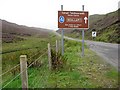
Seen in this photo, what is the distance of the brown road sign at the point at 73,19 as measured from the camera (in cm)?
1558

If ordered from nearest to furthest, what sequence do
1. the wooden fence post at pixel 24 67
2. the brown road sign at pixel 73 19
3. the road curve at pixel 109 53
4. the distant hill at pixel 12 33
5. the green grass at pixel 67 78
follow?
the wooden fence post at pixel 24 67, the green grass at pixel 67 78, the road curve at pixel 109 53, the brown road sign at pixel 73 19, the distant hill at pixel 12 33

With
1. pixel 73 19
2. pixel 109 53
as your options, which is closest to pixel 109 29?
pixel 109 53

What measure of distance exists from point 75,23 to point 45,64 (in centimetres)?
595

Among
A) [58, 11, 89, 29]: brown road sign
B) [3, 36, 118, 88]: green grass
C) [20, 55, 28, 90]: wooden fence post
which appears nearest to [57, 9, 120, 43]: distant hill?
[58, 11, 89, 29]: brown road sign

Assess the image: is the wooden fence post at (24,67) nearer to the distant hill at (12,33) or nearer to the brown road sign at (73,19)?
the brown road sign at (73,19)

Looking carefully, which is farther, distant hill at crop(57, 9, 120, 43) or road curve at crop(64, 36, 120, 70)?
distant hill at crop(57, 9, 120, 43)

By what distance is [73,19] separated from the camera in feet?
52.3

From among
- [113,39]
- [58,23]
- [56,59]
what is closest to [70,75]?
[56,59]

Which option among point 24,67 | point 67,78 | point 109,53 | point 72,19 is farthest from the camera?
point 109,53

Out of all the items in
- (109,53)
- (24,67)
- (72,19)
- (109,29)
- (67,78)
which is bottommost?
(67,78)

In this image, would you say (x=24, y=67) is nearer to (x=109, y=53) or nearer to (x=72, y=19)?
(x=72, y=19)

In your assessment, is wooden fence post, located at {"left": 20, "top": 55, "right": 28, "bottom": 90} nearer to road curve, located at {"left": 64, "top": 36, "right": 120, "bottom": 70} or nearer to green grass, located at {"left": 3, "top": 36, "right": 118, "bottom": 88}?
green grass, located at {"left": 3, "top": 36, "right": 118, "bottom": 88}

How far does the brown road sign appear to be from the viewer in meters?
15.6

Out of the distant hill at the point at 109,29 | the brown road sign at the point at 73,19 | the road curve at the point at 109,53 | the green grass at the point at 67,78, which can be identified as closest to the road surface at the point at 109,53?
the road curve at the point at 109,53
